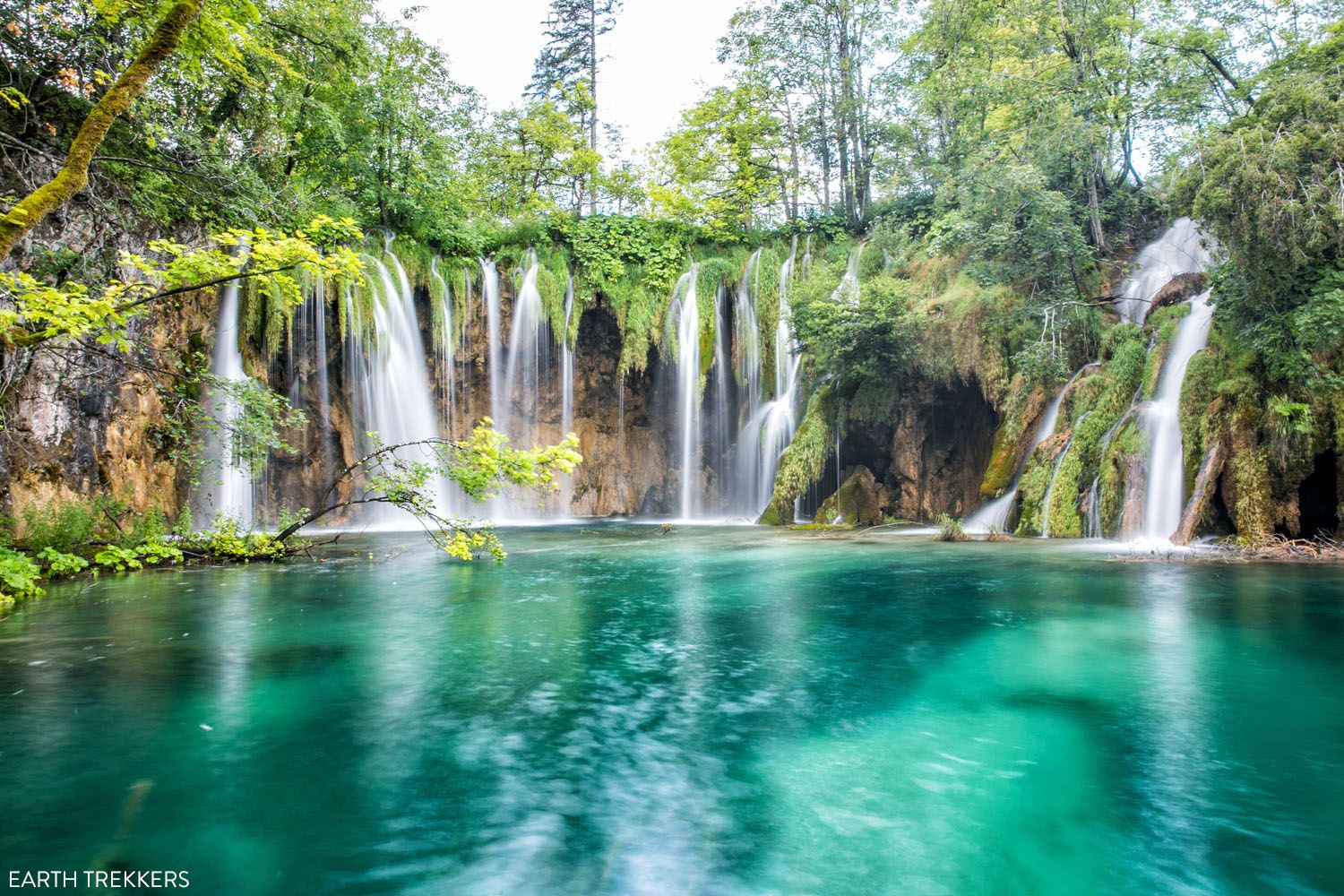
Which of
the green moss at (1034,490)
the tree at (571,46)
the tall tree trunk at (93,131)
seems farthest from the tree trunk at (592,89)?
the tall tree trunk at (93,131)

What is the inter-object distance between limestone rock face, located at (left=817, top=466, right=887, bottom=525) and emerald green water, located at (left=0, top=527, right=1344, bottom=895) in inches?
392

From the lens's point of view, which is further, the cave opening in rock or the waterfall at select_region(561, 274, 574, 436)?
the waterfall at select_region(561, 274, 574, 436)

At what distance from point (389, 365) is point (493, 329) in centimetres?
366

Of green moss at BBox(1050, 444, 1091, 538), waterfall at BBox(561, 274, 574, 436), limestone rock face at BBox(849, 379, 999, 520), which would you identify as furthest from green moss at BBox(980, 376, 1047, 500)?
waterfall at BBox(561, 274, 574, 436)

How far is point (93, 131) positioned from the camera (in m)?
4.45

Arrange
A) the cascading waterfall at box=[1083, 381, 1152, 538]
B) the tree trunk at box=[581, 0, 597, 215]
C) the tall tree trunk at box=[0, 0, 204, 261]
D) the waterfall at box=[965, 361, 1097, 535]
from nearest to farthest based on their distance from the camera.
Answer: the tall tree trunk at box=[0, 0, 204, 261]
the cascading waterfall at box=[1083, 381, 1152, 538]
the waterfall at box=[965, 361, 1097, 535]
the tree trunk at box=[581, 0, 597, 215]

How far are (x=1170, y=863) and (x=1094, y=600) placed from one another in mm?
5905

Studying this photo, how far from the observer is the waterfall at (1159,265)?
631 inches

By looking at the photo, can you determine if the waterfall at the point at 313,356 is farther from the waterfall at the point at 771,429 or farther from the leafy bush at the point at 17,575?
the waterfall at the point at 771,429

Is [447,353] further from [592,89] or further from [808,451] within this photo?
[592,89]

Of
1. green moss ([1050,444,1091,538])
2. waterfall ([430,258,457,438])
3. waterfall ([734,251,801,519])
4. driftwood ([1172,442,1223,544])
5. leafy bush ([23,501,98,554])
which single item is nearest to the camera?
leafy bush ([23,501,98,554])

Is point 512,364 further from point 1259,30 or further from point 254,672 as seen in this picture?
point 1259,30

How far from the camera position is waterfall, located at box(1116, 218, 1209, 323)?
1603 cm

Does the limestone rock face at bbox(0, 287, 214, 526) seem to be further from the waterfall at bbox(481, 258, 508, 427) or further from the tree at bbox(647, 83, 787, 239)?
the tree at bbox(647, 83, 787, 239)
